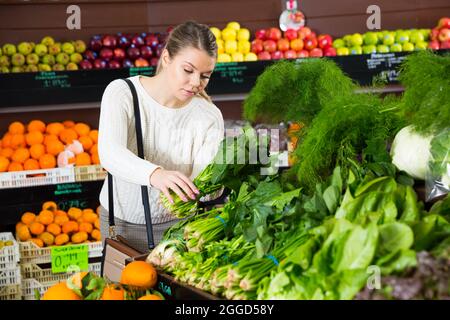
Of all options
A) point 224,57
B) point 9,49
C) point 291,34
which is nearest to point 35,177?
point 9,49

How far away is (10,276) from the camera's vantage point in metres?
3.41

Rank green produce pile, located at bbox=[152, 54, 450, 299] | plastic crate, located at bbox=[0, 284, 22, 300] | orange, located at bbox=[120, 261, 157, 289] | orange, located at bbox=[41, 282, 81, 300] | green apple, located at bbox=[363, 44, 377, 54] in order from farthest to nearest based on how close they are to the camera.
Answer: green apple, located at bbox=[363, 44, 377, 54]
plastic crate, located at bbox=[0, 284, 22, 300]
orange, located at bbox=[120, 261, 157, 289]
orange, located at bbox=[41, 282, 81, 300]
green produce pile, located at bbox=[152, 54, 450, 299]

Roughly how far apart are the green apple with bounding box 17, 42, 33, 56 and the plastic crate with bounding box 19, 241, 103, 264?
1351 mm

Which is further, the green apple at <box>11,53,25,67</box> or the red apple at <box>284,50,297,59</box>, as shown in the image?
the red apple at <box>284,50,297,59</box>

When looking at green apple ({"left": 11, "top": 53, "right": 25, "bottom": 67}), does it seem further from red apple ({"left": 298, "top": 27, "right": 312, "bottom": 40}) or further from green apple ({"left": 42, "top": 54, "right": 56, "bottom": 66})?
red apple ({"left": 298, "top": 27, "right": 312, "bottom": 40})

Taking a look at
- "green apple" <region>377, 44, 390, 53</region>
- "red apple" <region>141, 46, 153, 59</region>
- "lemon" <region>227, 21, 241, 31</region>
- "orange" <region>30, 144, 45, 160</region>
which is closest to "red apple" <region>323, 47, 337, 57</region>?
"green apple" <region>377, 44, 390, 53</region>

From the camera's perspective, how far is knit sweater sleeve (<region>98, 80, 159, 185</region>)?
6.72ft

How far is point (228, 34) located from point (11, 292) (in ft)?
7.97

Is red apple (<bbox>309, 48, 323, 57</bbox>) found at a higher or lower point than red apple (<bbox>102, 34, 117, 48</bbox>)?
lower

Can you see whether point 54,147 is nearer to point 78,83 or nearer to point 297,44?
point 78,83

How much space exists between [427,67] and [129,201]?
4.47 ft

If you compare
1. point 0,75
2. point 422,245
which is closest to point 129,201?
point 422,245
